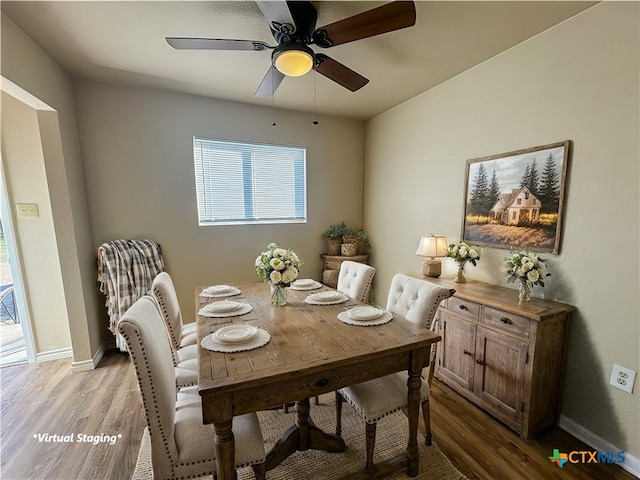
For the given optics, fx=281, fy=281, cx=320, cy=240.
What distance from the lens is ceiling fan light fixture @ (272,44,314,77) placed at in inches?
61.7

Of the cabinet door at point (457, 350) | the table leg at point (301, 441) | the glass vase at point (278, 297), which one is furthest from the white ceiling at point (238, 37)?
the table leg at point (301, 441)

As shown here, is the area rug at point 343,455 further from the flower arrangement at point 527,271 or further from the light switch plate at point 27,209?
the light switch plate at point 27,209

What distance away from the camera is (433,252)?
2604mm

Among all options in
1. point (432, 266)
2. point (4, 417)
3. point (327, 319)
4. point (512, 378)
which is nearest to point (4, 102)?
point (4, 417)

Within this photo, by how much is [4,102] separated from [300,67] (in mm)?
2726

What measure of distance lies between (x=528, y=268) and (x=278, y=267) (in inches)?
64.0

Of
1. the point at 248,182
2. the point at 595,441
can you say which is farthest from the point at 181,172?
the point at 595,441

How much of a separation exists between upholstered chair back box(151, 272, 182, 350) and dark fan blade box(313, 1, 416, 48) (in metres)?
1.79

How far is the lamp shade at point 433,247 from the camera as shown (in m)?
2.60

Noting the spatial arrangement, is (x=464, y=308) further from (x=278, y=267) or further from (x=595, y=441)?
(x=278, y=267)

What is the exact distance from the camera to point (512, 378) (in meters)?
1.82

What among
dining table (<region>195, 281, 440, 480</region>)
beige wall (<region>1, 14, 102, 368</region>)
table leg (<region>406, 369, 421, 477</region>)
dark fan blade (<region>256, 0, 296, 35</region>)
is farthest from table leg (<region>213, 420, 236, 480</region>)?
beige wall (<region>1, 14, 102, 368</region>)

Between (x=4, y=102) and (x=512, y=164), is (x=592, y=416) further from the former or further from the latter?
(x=4, y=102)

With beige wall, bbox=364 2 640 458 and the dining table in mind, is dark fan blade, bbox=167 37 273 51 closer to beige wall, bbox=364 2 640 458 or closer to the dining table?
the dining table
